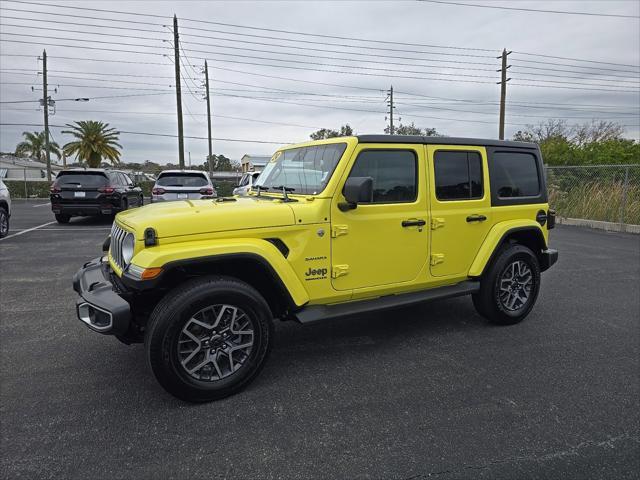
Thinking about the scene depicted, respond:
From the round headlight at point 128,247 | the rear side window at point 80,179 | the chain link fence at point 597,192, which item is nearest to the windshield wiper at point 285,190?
the round headlight at point 128,247

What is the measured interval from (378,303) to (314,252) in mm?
834

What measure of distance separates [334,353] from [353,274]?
79cm

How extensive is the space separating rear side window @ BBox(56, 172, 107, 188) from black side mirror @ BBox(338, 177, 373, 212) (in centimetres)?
1093

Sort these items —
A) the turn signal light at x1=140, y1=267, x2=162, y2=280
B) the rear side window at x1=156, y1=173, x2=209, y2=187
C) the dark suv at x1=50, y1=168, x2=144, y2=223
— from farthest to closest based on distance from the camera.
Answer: the dark suv at x1=50, y1=168, x2=144, y2=223 < the rear side window at x1=156, y1=173, x2=209, y2=187 < the turn signal light at x1=140, y1=267, x2=162, y2=280

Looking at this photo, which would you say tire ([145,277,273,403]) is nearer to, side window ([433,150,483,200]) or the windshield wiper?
the windshield wiper

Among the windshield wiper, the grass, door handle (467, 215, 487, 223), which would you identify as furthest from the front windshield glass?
the grass

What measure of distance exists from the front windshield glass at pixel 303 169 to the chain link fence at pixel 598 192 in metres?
11.9

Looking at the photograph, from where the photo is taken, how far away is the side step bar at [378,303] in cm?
339

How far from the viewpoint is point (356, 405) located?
2.99 meters

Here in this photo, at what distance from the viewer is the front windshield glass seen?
11.8ft

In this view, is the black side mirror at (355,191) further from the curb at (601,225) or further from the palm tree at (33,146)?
the palm tree at (33,146)

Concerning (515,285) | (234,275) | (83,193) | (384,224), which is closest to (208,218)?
(234,275)

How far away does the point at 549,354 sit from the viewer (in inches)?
151

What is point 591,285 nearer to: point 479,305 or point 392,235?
point 479,305
